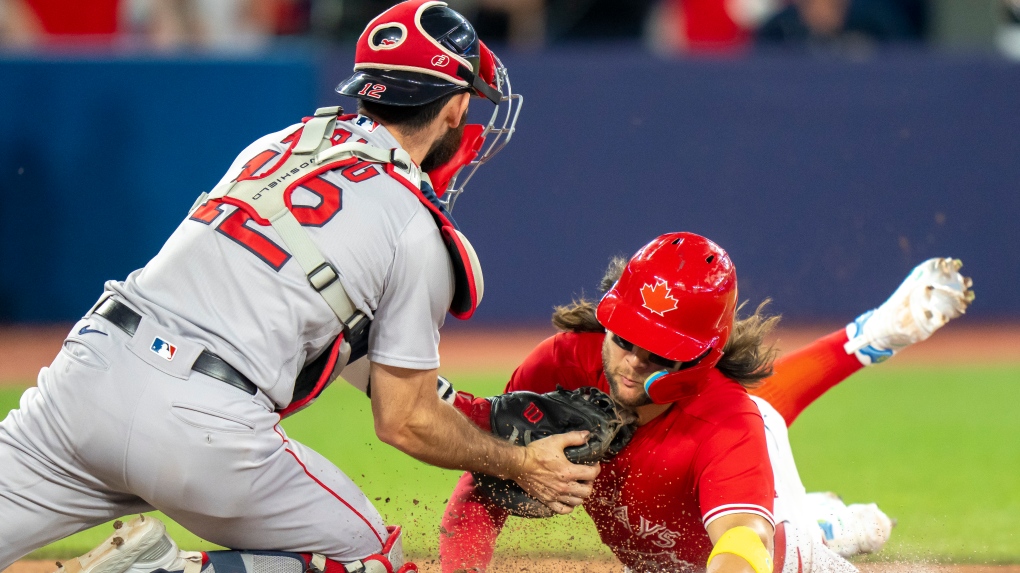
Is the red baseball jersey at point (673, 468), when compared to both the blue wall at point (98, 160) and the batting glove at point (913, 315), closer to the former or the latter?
the batting glove at point (913, 315)

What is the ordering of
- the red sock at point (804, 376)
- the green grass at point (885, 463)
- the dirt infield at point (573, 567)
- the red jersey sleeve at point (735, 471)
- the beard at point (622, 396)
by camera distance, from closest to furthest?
the red jersey sleeve at point (735, 471) < the beard at point (622, 396) < the dirt infield at point (573, 567) < the red sock at point (804, 376) < the green grass at point (885, 463)

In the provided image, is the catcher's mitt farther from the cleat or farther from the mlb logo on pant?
the mlb logo on pant

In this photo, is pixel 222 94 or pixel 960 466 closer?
pixel 960 466

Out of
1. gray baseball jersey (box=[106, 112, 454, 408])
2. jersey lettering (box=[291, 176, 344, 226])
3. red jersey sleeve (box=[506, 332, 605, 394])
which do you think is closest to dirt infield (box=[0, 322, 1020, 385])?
red jersey sleeve (box=[506, 332, 605, 394])

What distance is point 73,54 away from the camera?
10297 millimetres

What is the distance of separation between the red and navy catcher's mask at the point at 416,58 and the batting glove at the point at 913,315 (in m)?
2.34

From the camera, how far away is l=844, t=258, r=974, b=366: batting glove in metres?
5.28

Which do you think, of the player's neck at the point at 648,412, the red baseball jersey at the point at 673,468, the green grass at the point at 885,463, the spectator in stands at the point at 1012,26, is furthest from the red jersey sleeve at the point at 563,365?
the spectator in stands at the point at 1012,26

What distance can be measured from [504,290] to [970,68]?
5.09 metres

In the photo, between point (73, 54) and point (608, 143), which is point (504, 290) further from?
point (73, 54)

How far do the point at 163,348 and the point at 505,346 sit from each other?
7.45m

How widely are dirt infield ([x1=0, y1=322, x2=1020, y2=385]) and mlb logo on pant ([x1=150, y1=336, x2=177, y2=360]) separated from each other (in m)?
6.16

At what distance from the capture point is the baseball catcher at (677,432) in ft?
12.1

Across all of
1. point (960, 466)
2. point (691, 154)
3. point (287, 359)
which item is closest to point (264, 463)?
point (287, 359)
